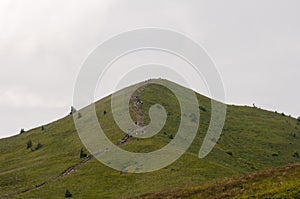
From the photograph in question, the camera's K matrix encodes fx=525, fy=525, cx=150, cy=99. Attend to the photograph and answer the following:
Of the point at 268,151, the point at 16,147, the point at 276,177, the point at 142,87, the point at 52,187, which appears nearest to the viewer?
the point at 276,177

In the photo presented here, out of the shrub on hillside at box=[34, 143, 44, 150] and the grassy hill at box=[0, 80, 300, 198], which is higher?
the shrub on hillside at box=[34, 143, 44, 150]

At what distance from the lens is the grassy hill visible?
75.3 m

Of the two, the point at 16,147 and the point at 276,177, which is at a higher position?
the point at 16,147

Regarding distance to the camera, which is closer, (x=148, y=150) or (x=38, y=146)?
(x=148, y=150)

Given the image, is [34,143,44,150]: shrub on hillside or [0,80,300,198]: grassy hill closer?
[0,80,300,198]: grassy hill

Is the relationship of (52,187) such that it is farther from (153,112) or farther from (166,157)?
(153,112)

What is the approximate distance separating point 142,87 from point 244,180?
99.1 metres

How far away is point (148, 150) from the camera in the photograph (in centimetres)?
9288

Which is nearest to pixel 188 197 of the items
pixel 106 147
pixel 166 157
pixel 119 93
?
pixel 166 157

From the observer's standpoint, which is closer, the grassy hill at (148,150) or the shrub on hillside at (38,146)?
the grassy hill at (148,150)

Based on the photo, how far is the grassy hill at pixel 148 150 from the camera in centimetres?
7531

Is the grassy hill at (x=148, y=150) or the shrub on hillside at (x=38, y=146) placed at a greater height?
the shrub on hillside at (x=38, y=146)

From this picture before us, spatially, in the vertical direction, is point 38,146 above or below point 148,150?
above

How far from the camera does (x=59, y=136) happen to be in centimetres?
12850
